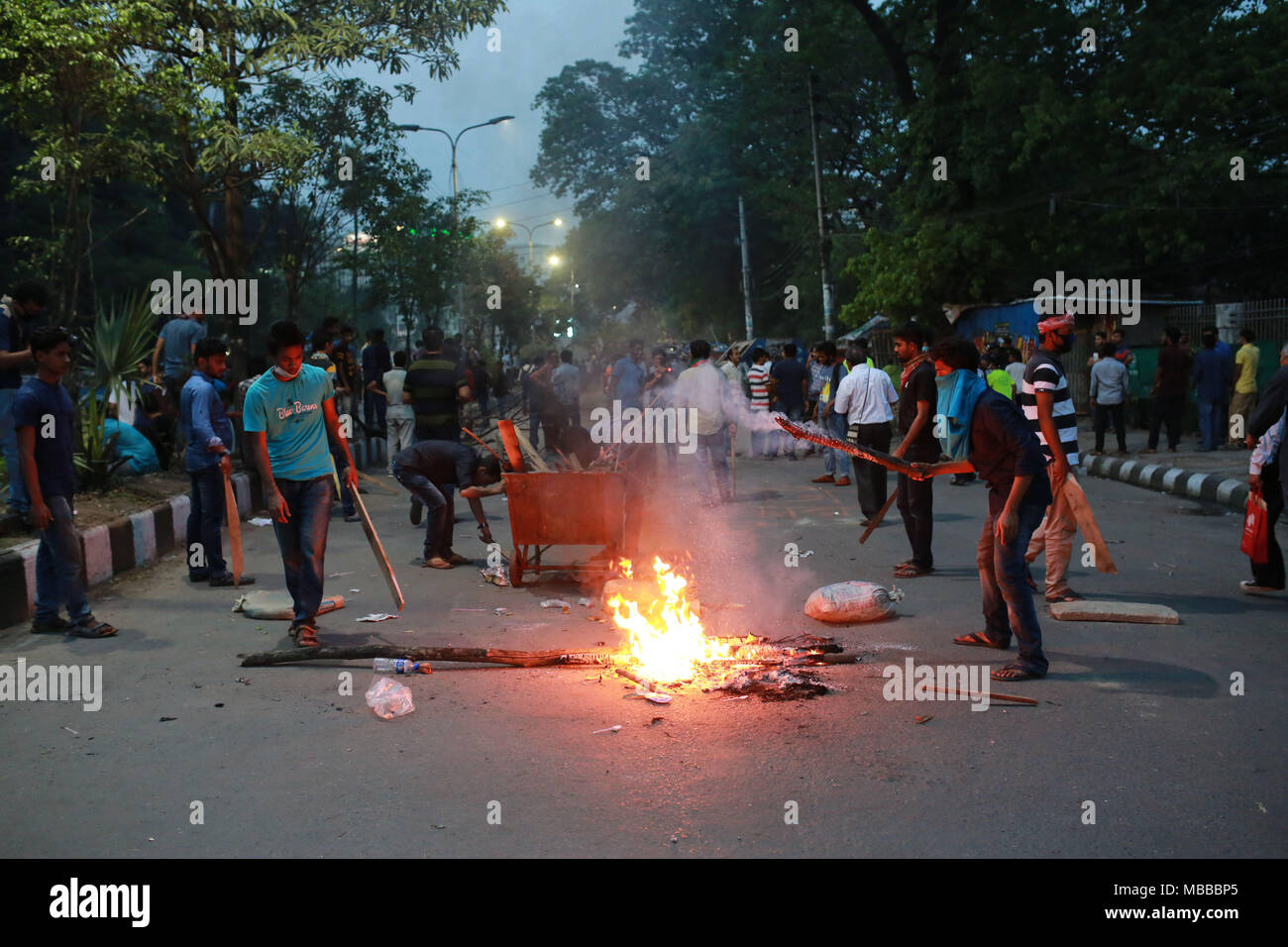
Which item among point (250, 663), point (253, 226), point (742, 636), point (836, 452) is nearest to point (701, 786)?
point (742, 636)

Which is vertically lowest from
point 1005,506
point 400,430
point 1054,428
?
point 1005,506

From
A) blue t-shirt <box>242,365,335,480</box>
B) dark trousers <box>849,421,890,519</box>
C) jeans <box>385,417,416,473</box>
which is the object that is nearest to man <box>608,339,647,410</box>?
jeans <box>385,417,416,473</box>

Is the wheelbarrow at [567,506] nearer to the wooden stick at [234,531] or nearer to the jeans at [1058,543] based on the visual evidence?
the wooden stick at [234,531]

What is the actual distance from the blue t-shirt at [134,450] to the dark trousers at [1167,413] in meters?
13.7

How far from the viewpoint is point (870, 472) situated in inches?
422

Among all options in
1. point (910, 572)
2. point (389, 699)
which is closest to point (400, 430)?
point (910, 572)

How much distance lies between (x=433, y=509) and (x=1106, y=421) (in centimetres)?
1210

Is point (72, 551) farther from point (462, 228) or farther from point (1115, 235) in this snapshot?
point (1115, 235)

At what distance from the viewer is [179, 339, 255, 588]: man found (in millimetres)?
8562

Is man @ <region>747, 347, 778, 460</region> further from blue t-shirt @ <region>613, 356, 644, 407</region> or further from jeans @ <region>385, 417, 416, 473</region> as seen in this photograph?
jeans @ <region>385, 417, 416, 473</region>

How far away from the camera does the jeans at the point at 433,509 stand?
9.21 metres

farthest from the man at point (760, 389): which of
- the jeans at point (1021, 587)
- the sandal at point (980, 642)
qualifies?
the jeans at point (1021, 587)

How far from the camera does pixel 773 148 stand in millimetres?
44469

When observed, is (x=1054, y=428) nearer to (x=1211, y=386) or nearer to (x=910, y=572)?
(x=910, y=572)
